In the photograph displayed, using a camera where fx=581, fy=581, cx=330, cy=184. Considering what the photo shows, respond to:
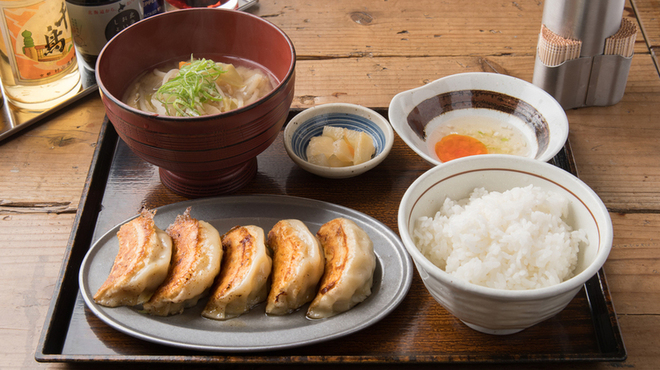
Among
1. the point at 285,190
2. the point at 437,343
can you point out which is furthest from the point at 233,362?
the point at 285,190

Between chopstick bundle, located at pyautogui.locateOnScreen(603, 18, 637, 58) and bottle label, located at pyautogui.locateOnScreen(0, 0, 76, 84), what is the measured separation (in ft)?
7.42

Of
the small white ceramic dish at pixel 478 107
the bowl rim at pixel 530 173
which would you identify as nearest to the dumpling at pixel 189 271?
the bowl rim at pixel 530 173

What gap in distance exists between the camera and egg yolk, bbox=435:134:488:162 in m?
2.25

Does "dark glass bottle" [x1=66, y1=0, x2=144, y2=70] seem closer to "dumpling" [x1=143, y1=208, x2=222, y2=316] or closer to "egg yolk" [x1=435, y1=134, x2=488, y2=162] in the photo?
"dumpling" [x1=143, y1=208, x2=222, y2=316]

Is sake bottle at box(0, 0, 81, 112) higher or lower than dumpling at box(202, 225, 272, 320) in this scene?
higher

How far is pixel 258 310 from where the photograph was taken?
5.47 feet

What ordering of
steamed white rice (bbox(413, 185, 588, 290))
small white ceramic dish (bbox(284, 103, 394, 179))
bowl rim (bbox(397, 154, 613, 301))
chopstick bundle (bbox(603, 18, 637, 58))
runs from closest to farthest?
bowl rim (bbox(397, 154, 613, 301)) < steamed white rice (bbox(413, 185, 588, 290)) < small white ceramic dish (bbox(284, 103, 394, 179)) < chopstick bundle (bbox(603, 18, 637, 58))

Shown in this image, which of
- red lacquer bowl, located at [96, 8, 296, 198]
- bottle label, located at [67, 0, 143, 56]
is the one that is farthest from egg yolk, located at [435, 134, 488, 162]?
bottle label, located at [67, 0, 143, 56]

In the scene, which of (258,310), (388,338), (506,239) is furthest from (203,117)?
(506,239)

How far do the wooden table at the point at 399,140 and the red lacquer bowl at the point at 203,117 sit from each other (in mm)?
170

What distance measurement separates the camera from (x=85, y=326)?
1.67 metres

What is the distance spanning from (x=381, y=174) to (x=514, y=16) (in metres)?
1.58

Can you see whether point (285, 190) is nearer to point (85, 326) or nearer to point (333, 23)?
point (85, 326)

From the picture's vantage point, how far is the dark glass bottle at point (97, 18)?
2441mm
